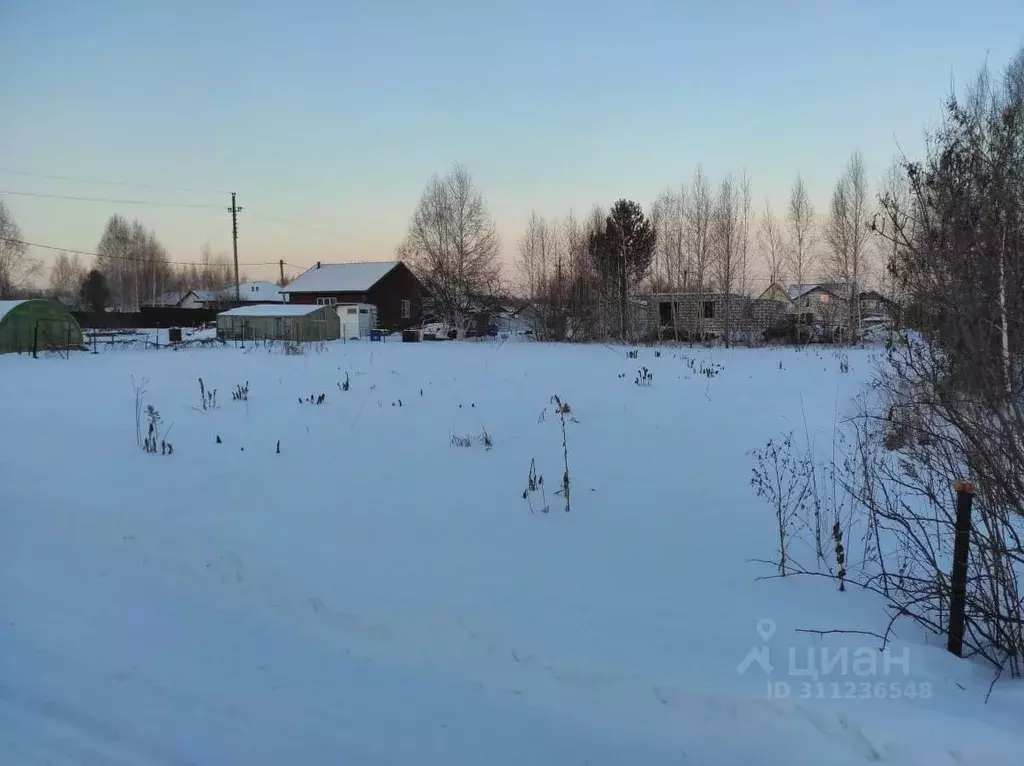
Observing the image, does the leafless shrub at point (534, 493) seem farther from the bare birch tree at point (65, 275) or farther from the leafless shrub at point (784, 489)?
the bare birch tree at point (65, 275)

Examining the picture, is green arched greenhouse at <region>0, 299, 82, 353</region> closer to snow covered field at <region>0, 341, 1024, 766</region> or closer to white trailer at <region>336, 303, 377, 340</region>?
snow covered field at <region>0, 341, 1024, 766</region>

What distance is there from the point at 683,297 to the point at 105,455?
34.5 meters

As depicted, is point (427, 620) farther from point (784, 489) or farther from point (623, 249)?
point (623, 249)

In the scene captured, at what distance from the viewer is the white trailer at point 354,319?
39.9m

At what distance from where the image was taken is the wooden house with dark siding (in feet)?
141

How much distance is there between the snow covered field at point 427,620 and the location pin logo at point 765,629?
0.04ft

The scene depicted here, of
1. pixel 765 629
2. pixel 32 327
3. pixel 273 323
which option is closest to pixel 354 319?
pixel 273 323

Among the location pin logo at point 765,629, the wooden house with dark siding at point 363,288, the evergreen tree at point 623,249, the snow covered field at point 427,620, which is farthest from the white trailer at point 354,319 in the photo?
the location pin logo at point 765,629

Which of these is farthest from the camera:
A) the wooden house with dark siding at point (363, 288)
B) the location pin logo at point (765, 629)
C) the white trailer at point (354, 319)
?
the wooden house with dark siding at point (363, 288)

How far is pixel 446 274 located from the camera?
38.8 meters

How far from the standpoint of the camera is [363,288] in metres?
42.4

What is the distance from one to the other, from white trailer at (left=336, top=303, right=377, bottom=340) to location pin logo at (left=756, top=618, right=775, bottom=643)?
38302 mm

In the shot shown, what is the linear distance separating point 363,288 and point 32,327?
2333 centimetres

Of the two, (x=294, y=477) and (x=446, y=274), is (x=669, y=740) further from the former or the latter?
(x=446, y=274)
